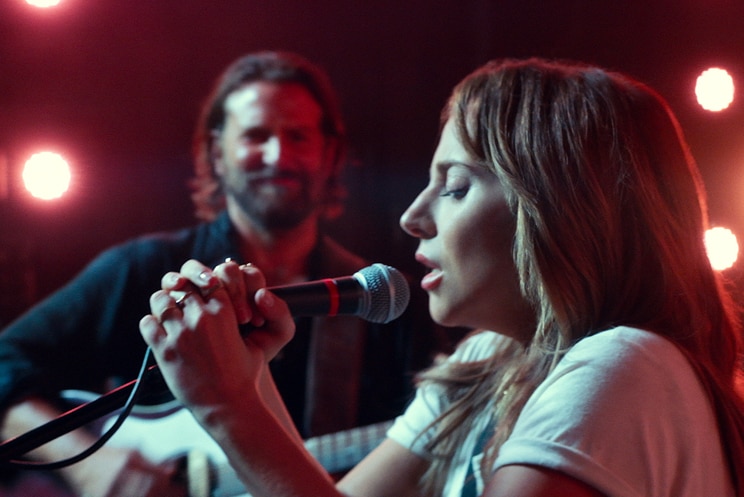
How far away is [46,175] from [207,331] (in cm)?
115

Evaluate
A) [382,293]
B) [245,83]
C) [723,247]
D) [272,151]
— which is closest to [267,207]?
[272,151]

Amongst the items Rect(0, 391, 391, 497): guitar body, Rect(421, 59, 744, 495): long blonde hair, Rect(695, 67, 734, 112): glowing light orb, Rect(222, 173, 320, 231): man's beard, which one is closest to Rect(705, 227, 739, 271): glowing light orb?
Rect(695, 67, 734, 112): glowing light orb

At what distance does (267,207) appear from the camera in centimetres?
177

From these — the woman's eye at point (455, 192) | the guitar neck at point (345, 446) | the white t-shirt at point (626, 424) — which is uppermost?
the woman's eye at point (455, 192)

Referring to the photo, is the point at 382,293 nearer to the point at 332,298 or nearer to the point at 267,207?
the point at 332,298

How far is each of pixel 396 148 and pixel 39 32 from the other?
3.16 feet

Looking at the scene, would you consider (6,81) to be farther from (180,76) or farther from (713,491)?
(713,491)

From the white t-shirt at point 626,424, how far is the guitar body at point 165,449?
37.4 inches

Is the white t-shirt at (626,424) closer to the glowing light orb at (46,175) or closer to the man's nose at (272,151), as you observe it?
the man's nose at (272,151)

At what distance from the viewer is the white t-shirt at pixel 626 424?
0.76 meters

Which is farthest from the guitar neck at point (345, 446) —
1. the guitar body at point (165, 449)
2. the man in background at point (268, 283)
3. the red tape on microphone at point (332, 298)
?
the red tape on microphone at point (332, 298)

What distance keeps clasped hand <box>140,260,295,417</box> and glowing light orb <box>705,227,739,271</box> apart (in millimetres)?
1257

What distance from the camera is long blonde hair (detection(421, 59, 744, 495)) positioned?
95cm

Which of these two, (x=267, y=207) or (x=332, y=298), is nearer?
(x=332, y=298)
